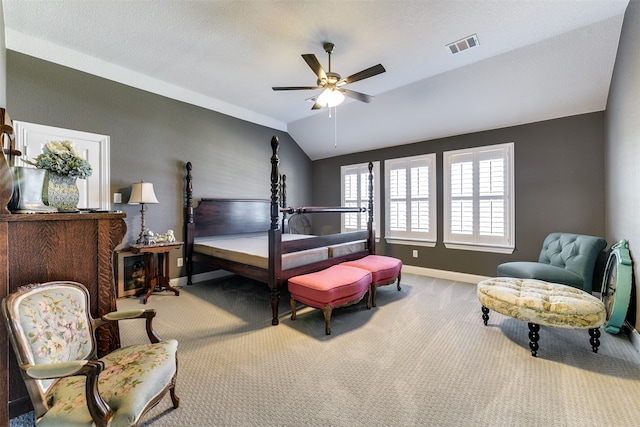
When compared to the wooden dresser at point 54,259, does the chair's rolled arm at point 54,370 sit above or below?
below

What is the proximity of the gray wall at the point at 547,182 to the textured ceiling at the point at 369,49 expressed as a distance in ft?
0.67

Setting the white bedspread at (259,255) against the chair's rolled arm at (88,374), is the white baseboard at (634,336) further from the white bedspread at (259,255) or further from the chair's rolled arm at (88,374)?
the chair's rolled arm at (88,374)

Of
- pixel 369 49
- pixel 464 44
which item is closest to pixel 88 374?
pixel 369 49

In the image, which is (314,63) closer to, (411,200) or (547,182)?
(411,200)

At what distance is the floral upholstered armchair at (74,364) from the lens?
1077mm

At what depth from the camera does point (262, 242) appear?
429 centimetres

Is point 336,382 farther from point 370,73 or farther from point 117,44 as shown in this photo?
point 117,44

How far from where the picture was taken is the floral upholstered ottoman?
6.72 feet

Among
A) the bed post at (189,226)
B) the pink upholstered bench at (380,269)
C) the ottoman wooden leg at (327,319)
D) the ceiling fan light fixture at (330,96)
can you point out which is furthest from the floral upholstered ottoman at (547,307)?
the bed post at (189,226)

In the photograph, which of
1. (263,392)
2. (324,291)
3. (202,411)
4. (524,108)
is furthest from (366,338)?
(524,108)

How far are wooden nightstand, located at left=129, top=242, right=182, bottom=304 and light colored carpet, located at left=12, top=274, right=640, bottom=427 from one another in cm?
68

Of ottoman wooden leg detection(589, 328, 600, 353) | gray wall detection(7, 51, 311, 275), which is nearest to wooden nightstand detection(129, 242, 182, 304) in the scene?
gray wall detection(7, 51, 311, 275)

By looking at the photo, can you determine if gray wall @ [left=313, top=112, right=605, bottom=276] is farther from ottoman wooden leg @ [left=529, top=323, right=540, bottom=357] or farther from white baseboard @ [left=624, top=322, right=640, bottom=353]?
ottoman wooden leg @ [left=529, top=323, right=540, bottom=357]

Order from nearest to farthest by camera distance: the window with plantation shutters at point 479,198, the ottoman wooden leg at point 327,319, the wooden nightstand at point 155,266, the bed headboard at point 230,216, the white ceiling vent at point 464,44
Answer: the ottoman wooden leg at point 327,319
the white ceiling vent at point 464,44
the wooden nightstand at point 155,266
the window with plantation shutters at point 479,198
the bed headboard at point 230,216
